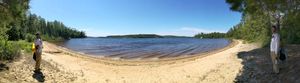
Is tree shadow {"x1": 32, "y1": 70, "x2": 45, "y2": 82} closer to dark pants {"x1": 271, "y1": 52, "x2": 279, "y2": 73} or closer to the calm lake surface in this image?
dark pants {"x1": 271, "y1": 52, "x2": 279, "y2": 73}

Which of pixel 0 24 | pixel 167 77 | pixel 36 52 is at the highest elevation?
pixel 0 24

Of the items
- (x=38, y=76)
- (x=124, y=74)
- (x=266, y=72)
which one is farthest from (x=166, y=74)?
(x=38, y=76)

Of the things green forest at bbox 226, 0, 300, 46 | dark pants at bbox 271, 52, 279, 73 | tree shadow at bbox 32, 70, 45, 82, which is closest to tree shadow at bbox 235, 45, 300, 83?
dark pants at bbox 271, 52, 279, 73

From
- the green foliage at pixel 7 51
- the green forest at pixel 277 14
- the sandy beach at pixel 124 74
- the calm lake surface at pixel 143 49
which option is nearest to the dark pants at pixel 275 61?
the sandy beach at pixel 124 74

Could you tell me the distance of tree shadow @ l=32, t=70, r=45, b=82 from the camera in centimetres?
1740

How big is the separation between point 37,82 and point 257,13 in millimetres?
15372

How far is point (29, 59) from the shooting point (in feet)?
67.9

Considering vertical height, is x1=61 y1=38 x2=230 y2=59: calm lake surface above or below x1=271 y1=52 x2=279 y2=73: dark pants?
below

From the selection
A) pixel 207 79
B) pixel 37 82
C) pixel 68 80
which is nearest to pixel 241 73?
pixel 207 79

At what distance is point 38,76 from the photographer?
17844mm

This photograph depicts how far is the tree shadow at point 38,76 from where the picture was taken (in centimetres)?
1740

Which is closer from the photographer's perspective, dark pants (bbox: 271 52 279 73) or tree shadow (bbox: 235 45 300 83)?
tree shadow (bbox: 235 45 300 83)

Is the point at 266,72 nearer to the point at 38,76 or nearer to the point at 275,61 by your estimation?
the point at 275,61

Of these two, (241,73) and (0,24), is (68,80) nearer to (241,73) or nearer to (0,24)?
(0,24)
